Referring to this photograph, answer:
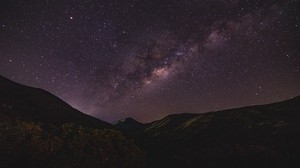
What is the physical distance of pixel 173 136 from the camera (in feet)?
509

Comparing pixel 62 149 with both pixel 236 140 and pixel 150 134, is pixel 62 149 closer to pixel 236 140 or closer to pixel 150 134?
pixel 236 140

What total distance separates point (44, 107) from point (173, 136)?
70295mm

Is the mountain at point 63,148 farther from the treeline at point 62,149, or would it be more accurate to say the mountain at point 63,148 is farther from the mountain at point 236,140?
the mountain at point 236,140

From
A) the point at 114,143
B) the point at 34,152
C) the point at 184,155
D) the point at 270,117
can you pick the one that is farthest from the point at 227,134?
the point at 34,152

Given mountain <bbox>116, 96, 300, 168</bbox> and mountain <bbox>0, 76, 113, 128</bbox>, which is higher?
mountain <bbox>0, 76, 113, 128</bbox>

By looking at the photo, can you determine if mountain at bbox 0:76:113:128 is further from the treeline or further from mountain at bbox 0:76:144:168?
the treeline

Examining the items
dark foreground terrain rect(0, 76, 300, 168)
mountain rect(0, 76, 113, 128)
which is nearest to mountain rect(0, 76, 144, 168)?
dark foreground terrain rect(0, 76, 300, 168)

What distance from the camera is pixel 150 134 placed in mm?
183000

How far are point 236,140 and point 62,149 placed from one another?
7887 cm

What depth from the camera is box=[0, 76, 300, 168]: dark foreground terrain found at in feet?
155

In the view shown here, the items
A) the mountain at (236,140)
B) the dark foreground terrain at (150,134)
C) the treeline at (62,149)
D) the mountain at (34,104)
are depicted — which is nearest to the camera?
the treeline at (62,149)

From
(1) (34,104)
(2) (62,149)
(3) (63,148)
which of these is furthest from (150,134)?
(2) (62,149)

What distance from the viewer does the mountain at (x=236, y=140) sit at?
8562 centimetres

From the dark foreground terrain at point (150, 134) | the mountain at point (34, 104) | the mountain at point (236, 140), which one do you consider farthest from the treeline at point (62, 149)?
the mountain at point (34, 104)
